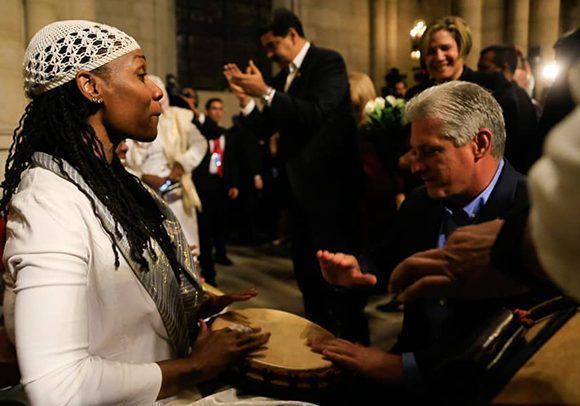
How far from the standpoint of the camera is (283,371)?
155cm

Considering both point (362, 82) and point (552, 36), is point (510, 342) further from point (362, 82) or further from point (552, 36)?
point (552, 36)

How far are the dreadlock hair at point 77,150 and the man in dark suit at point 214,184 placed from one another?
4104 millimetres

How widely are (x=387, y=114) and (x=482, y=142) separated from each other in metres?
2.13

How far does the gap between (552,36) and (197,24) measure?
685 cm

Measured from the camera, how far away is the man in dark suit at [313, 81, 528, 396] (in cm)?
162

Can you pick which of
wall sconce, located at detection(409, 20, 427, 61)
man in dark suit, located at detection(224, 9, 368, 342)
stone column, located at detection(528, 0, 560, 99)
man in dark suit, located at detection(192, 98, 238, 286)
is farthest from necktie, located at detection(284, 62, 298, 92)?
stone column, located at detection(528, 0, 560, 99)

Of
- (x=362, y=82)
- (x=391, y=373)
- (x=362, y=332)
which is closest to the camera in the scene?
(x=391, y=373)

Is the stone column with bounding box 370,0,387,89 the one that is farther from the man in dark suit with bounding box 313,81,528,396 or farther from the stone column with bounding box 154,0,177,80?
the man in dark suit with bounding box 313,81,528,396

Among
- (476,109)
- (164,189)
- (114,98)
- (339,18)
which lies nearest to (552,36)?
(339,18)

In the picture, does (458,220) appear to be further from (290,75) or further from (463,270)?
(290,75)

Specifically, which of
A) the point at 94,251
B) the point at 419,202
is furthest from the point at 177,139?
the point at 94,251

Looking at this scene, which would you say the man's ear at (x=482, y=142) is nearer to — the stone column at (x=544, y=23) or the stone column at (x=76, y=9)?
the stone column at (x=76, y=9)

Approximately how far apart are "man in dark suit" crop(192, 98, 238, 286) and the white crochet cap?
421 centimetres

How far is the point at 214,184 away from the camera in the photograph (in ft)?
21.1
